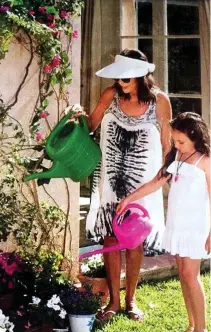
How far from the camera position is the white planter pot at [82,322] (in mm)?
3035

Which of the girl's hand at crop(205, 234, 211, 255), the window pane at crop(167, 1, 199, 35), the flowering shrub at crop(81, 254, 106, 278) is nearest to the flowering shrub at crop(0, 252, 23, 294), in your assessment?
the flowering shrub at crop(81, 254, 106, 278)

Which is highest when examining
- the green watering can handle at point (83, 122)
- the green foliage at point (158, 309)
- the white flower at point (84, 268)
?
the green watering can handle at point (83, 122)

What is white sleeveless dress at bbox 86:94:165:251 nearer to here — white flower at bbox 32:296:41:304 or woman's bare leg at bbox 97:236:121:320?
woman's bare leg at bbox 97:236:121:320

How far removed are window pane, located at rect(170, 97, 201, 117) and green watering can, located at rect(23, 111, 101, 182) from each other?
92.0 inches

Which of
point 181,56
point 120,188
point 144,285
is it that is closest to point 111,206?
point 120,188

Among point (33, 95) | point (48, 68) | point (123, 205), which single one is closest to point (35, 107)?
point (33, 95)

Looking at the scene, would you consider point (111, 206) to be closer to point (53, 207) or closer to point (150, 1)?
point (53, 207)

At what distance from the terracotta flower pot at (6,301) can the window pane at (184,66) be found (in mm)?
2900

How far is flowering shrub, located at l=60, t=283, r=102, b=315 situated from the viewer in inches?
121

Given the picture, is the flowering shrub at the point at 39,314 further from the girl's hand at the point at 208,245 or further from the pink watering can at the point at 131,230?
the girl's hand at the point at 208,245

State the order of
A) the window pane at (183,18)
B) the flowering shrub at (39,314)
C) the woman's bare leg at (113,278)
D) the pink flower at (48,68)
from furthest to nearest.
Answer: the window pane at (183,18), the pink flower at (48,68), the woman's bare leg at (113,278), the flowering shrub at (39,314)

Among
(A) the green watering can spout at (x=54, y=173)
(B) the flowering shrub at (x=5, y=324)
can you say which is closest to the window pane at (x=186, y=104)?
(A) the green watering can spout at (x=54, y=173)

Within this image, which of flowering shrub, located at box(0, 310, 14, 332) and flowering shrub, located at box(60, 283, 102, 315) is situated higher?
flowering shrub, located at box(60, 283, 102, 315)

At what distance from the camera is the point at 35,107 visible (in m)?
3.53
